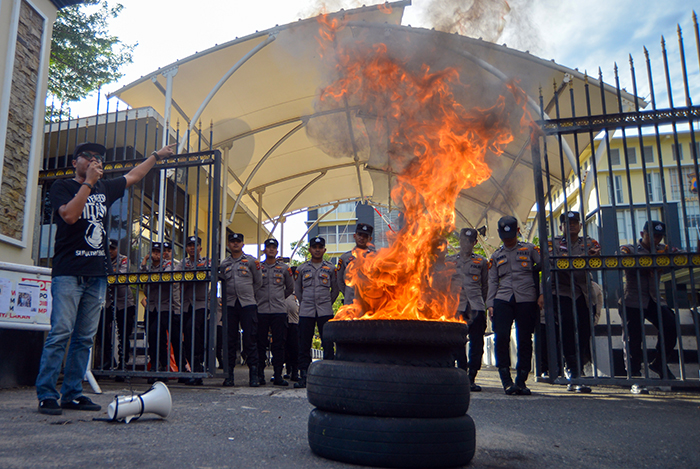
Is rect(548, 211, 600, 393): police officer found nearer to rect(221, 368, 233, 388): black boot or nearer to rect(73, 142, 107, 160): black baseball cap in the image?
rect(221, 368, 233, 388): black boot

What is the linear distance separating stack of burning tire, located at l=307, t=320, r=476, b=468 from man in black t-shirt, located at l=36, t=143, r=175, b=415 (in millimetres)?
2144

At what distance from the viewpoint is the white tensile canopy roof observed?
22.7ft

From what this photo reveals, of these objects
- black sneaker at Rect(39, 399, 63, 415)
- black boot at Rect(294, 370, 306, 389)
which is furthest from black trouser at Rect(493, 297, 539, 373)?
black sneaker at Rect(39, 399, 63, 415)

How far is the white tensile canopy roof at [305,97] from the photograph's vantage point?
22.7 ft

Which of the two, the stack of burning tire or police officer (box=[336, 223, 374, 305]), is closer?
the stack of burning tire

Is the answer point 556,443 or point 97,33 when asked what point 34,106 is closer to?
point 556,443

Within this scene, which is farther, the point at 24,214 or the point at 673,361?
the point at 673,361

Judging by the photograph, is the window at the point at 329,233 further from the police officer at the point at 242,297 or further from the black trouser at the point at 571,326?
the black trouser at the point at 571,326

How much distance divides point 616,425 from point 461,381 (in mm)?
1883

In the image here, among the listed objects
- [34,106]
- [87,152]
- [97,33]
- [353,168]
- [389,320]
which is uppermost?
[97,33]

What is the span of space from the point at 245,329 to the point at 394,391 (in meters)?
4.83

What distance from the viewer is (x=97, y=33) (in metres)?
17.7

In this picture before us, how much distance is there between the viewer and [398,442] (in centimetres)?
276

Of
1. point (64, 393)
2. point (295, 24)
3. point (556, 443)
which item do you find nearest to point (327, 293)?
point (64, 393)
